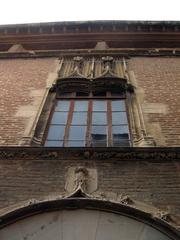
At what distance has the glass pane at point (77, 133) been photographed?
711 cm

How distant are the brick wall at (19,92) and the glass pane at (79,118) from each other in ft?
2.75

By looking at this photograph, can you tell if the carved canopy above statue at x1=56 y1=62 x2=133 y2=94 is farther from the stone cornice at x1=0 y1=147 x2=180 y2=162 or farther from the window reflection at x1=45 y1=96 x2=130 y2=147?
the stone cornice at x1=0 y1=147 x2=180 y2=162

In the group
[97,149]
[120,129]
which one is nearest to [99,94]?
[120,129]

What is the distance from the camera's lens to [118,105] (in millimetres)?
8297

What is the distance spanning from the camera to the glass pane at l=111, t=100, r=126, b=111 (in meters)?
8.12

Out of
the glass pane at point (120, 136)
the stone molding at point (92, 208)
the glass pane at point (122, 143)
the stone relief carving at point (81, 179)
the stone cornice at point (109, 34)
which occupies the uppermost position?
the stone cornice at point (109, 34)

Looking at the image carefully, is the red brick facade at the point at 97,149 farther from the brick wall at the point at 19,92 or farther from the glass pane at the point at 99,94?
the glass pane at the point at 99,94

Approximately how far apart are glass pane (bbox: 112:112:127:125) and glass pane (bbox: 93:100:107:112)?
35cm

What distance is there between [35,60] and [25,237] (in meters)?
6.69

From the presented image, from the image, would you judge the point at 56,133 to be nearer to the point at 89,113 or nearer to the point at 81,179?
the point at 89,113

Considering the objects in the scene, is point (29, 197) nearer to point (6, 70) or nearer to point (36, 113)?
Result: point (36, 113)

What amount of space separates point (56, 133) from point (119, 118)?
1365 millimetres

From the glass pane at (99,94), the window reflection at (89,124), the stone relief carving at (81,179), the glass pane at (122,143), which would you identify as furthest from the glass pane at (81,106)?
the stone relief carving at (81,179)

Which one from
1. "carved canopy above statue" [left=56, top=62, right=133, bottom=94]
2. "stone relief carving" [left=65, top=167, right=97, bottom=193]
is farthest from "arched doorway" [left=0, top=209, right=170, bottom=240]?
"carved canopy above statue" [left=56, top=62, right=133, bottom=94]
